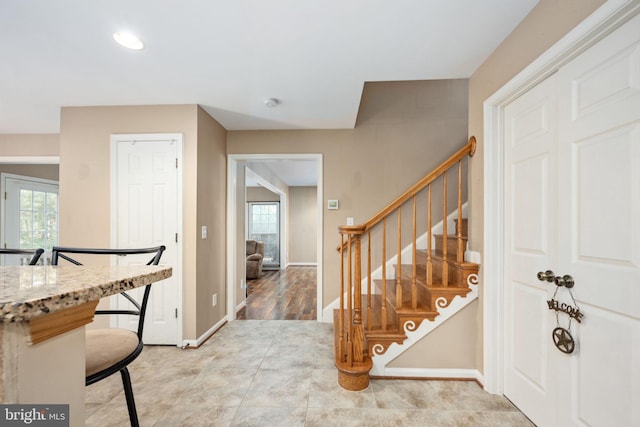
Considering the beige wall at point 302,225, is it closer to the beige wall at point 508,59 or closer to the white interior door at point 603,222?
the beige wall at point 508,59

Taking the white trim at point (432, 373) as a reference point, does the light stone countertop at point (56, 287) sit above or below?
above

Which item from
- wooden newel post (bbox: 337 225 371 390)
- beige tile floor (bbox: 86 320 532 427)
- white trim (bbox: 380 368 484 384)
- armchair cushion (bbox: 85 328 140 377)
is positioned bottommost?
A: beige tile floor (bbox: 86 320 532 427)

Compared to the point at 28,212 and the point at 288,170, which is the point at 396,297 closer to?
the point at 288,170

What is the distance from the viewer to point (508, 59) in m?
1.78

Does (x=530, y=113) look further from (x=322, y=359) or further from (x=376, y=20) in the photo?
(x=322, y=359)

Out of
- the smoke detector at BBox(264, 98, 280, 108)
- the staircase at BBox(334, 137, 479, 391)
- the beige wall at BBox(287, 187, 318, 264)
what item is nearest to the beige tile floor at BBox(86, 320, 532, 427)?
the staircase at BBox(334, 137, 479, 391)

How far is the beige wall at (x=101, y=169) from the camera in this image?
269 cm

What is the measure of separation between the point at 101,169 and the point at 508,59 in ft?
11.4

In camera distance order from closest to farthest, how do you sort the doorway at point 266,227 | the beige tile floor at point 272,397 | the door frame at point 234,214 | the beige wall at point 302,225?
the beige tile floor at point 272,397 → the door frame at point 234,214 → the doorway at point 266,227 → the beige wall at point 302,225

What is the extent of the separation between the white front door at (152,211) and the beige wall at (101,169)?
0.30 ft

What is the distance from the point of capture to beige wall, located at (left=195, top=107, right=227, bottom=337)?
277 centimetres

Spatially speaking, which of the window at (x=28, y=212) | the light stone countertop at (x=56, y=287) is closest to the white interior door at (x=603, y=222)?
the light stone countertop at (x=56, y=287)

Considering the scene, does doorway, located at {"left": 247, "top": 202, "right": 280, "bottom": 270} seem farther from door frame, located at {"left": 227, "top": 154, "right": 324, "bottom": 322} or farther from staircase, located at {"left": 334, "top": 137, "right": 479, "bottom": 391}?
staircase, located at {"left": 334, "top": 137, "right": 479, "bottom": 391}

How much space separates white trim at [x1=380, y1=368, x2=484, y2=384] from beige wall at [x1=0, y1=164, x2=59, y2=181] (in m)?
5.97
